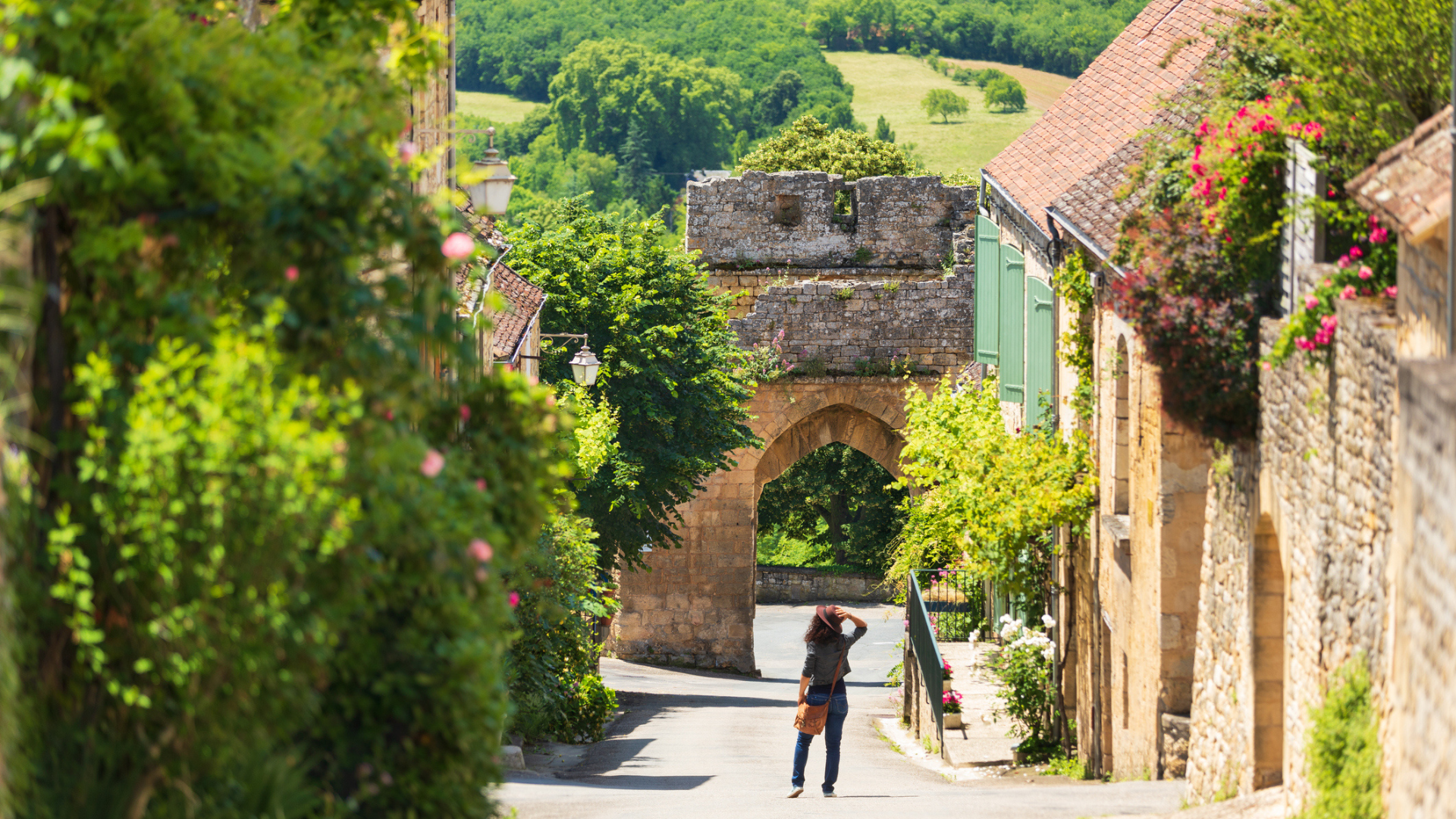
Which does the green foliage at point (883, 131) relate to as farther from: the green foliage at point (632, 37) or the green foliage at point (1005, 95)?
the green foliage at point (1005, 95)

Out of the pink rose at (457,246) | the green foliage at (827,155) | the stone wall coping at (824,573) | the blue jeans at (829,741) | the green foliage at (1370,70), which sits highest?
the green foliage at (827,155)

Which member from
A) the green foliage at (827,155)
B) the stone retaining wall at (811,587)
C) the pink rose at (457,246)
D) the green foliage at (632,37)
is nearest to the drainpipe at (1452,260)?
the pink rose at (457,246)

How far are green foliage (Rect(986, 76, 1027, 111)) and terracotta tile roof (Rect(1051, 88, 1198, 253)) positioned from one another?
59.0 m

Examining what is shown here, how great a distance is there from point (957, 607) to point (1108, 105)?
23.1 ft

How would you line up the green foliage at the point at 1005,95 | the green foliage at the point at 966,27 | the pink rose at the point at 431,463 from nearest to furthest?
the pink rose at the point at 431,463 → the green foliage at the point at 1005,95 → the green foliage at the point at 966,27

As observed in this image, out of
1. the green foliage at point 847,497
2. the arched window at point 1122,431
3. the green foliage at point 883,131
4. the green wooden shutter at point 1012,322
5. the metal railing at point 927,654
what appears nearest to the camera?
the arched window at point 1122,431

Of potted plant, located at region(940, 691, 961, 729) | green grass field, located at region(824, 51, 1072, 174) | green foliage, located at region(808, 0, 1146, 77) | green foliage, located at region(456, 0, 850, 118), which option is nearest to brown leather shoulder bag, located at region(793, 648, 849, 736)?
potted plant, located at region(940, 691, 961, 729)

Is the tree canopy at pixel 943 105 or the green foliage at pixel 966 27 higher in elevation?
the green foliage at pixel 966 27

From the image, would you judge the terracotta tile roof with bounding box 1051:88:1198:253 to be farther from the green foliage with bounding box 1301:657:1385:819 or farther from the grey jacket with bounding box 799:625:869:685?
the green foliage with bounding box 1301:657:1385:819

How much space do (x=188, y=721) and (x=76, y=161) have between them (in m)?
1.22

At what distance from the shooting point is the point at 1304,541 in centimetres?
599

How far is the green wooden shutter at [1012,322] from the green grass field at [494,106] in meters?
54.3

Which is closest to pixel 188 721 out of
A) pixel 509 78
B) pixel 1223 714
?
pixel 1223 714

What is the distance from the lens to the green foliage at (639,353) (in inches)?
643
